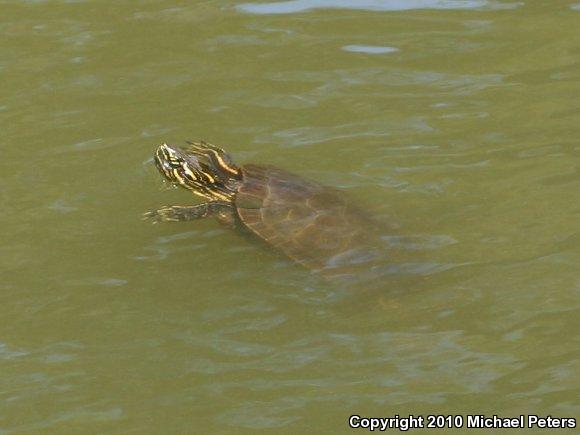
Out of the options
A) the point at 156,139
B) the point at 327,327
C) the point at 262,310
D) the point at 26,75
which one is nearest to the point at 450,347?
the point at 327,327

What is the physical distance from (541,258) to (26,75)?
13.6 feet

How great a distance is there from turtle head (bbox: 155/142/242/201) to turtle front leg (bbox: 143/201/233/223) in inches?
7.8

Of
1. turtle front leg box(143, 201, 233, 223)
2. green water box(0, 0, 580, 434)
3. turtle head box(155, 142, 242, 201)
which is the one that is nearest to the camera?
green water box(0, 0, 580, 434)

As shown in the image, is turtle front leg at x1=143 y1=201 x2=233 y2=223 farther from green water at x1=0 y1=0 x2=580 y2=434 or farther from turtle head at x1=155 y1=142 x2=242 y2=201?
turtle head at x1=155 y1=142 x2=242 y2=201

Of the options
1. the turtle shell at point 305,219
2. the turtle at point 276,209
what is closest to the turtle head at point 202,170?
the turtle at point 276,209

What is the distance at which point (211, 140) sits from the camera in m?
6.91

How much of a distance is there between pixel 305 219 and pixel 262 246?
0.31 metres

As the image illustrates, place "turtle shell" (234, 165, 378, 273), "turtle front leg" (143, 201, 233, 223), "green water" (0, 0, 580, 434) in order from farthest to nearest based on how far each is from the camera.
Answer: "turtle front leg" (143, 201, 233, 223)
"turtle shell" (234, 165, 378, 273)
"green water" (0, 0, 580, 434)

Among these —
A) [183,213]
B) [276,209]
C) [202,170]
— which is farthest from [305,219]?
[202,170]

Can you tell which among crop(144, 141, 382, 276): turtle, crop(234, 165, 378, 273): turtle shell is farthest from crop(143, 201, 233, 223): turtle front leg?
crop(234, 165, 378, 273): turtle shell

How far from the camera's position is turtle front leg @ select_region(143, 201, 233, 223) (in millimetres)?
6086

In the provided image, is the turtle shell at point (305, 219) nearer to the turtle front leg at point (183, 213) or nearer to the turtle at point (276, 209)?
the turtle at point (276, 209)

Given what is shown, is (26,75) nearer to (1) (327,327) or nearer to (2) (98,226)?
(2) (98,226)

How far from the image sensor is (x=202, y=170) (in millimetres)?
6449
